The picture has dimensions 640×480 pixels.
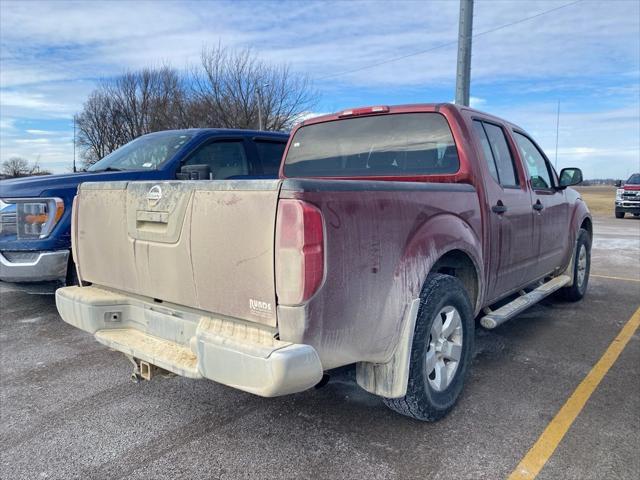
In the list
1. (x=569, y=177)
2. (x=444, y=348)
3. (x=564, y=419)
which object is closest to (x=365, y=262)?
(x=444, y=348)

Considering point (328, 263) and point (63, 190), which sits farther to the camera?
point (63, 190)

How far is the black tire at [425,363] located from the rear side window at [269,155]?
3.92 meters

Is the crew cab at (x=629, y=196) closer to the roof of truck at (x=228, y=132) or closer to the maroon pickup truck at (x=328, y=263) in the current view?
the roof of truck at (x=228, y=132)

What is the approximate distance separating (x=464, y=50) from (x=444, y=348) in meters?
7.78

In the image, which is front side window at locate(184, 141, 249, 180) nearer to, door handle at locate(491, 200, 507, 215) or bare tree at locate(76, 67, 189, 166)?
door handle at locate(491, 200, 507, 215)

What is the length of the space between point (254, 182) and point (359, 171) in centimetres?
185

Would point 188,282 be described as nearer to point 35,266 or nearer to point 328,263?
point 328,263

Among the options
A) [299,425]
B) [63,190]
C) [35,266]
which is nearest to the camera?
[299,425]

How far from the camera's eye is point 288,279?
2.20m

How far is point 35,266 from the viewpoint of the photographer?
486cm

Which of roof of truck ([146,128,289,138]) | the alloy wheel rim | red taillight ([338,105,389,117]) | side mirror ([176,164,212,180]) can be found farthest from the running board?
roof of truck ([146,128,289,138])

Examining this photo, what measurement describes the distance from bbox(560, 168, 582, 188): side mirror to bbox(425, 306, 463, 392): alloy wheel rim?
2744 mm

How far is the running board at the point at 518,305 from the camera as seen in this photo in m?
3.72

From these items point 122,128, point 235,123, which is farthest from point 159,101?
point 235,123
